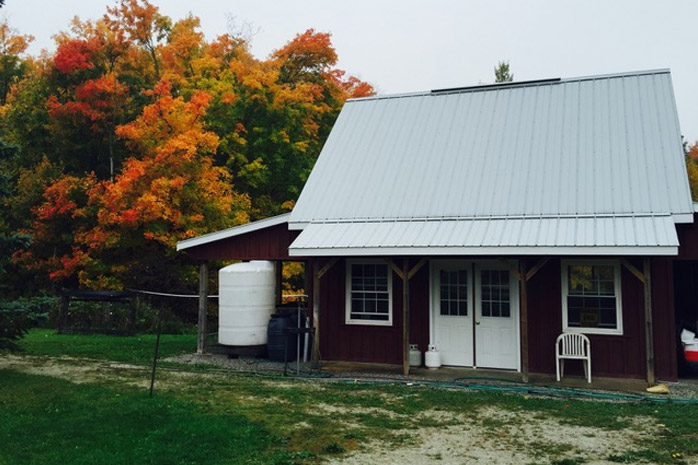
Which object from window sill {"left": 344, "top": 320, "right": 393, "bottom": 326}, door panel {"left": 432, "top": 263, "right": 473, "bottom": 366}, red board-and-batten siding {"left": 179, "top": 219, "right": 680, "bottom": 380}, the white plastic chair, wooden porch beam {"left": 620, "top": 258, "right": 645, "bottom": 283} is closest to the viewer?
wooden porch beam {"left": 620, "top": 258, "right": 645, "bottom": 283}

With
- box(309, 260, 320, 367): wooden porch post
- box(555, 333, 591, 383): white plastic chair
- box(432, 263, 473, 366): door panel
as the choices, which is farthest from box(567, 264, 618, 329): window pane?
box(309, 260, 320, 367): wooden porch post

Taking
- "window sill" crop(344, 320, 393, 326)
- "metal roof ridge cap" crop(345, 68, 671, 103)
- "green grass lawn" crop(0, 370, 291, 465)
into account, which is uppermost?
"metal roof ridge cap" crop(345, 68, 671, 103)

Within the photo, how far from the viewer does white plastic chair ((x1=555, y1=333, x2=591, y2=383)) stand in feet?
37.5

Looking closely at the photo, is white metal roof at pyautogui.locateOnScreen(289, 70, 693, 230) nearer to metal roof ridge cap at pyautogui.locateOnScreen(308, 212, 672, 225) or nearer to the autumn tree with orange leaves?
metal roof ridge cap at pyautogui.locateOnScreen(308, 212, 672, 225)

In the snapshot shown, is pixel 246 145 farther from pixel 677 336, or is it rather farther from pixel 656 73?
pixel 677 336

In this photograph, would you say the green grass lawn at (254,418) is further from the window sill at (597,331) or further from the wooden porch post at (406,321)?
the window sill at (597,331)

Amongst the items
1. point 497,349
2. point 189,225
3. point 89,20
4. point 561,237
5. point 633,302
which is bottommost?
point 497,349

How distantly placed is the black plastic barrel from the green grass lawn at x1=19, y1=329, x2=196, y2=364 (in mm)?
2664

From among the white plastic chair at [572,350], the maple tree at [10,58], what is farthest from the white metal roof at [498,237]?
the maple tree at [10,58]

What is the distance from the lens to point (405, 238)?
1233 cm

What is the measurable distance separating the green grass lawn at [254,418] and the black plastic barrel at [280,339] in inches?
75.1

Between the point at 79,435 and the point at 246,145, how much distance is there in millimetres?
22225

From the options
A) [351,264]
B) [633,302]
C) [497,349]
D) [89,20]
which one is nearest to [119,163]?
[89,20]

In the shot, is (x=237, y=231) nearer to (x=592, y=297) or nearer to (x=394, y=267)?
(x=394, y=267)
